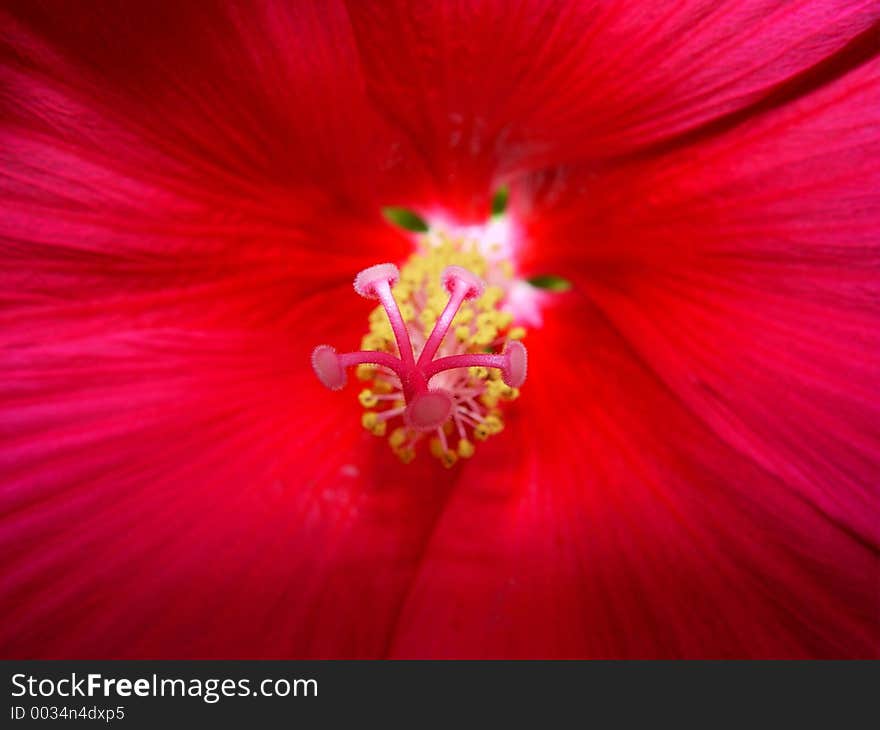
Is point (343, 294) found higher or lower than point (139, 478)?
higher

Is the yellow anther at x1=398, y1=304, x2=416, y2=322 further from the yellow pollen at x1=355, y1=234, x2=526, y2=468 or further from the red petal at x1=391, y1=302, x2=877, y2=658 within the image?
the red petal at x1=391, y1=302, x2=877, y2=658

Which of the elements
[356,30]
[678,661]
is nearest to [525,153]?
[356,30]

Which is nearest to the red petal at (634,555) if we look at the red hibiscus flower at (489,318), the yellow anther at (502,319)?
the red hibiscus flower at (489,318)

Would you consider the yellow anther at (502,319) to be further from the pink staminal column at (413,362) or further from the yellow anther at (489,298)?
the pink staminal column at (413,362)

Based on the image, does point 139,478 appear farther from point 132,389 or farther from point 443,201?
point 443,201

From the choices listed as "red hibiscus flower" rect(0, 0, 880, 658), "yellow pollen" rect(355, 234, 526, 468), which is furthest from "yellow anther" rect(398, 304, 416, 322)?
"red hibiscus flower" rect(0, 0, 880, 658)
